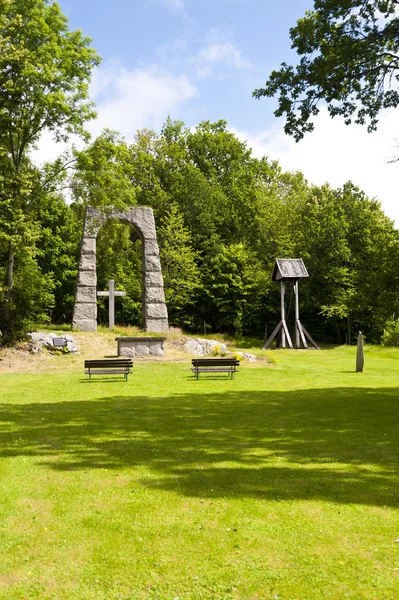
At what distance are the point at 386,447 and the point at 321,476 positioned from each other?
1936 millimetres

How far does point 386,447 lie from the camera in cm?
751

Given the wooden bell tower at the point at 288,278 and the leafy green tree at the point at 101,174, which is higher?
the leafy green tree at the point at 101,174

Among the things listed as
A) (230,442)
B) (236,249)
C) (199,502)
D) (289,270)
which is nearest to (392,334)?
(289,270)

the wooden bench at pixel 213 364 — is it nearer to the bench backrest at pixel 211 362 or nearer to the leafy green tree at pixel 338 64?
the bench backrest at pixel 211 362

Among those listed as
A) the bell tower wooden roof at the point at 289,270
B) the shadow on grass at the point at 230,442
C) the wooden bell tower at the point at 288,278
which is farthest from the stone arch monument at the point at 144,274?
the shadow on grass at the point at 230,442

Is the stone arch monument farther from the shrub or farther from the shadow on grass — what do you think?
the shrub

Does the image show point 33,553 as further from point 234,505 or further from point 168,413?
point 168,413

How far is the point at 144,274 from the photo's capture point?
27969mm

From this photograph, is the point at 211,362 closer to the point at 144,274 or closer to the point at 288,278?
the point at 144,274

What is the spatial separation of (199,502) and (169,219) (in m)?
33.7

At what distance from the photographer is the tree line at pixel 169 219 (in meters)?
21.2

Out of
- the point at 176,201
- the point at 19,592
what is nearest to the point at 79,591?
the point at 19,592

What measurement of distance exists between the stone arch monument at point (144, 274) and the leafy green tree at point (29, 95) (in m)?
4.34

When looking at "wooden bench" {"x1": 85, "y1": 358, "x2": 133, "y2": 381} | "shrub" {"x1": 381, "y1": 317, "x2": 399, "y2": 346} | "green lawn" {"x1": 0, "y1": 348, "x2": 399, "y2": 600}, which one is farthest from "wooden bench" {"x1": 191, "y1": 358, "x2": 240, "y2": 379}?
"shrub" {"x1": 381, "y1": 317, "x2": 399, "y2": 346}
